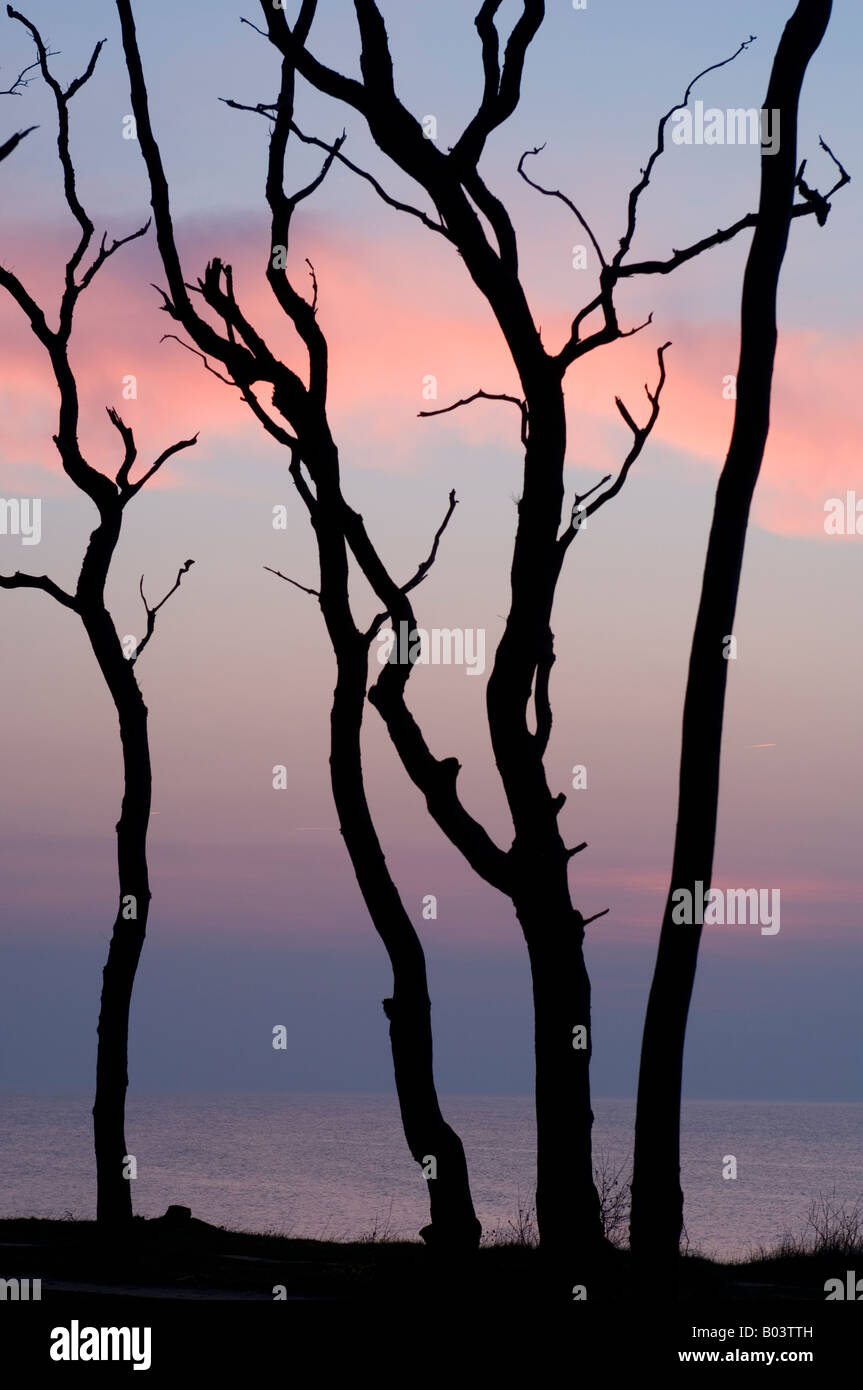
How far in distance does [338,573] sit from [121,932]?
16.4 feet

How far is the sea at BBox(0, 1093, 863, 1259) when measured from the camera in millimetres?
73656

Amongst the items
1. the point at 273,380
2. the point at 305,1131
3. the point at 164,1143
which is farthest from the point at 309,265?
the point at 305,1131

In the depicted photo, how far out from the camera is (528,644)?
29.3 feet

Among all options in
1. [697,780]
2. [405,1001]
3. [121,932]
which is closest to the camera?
[697,780]

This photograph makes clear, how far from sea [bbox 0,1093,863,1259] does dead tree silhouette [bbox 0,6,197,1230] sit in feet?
91.6

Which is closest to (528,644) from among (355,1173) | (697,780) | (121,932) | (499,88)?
(697,780)

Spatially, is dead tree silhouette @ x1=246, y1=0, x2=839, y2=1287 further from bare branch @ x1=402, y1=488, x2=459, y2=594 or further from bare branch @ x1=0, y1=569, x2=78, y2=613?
bare branch @ x1=0, y1=569, x2=78, y2=613

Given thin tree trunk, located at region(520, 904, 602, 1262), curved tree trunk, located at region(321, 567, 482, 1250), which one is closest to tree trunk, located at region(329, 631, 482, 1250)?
curved tree trunk, located at region(321, 567, 482, 1250)

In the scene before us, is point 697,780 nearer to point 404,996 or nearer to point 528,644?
point 528,644

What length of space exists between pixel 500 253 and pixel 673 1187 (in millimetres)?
5788

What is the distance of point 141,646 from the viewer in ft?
51.4

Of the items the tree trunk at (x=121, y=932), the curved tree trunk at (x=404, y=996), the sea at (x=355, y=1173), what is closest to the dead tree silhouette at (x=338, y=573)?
the curved tree trunk at (x=404, y=996)

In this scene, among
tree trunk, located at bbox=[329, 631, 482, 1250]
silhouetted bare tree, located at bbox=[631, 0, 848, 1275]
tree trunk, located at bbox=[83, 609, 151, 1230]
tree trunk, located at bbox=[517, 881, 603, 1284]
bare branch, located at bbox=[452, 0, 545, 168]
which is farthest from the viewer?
tree trunk, located at bbox=[83, 609, 151, 1230]

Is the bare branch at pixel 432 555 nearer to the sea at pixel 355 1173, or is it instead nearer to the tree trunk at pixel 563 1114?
the tree trunk at pixel 563 1114
